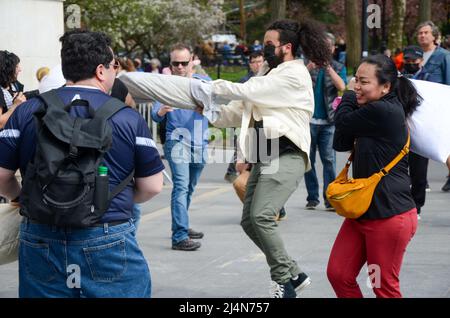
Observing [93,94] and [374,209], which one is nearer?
[93,94]

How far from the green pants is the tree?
83.8ft

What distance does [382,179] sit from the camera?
17.1 feet

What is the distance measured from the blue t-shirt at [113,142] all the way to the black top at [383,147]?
1.42 m

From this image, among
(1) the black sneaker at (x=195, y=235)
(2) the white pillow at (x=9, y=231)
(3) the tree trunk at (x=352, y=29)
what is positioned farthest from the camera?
(3) the tree trunk at (x=352, y=29)

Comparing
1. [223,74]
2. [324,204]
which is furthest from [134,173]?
[223,74]

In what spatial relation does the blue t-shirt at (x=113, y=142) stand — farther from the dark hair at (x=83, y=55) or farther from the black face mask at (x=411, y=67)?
the black face mask at (x=411, y=67)

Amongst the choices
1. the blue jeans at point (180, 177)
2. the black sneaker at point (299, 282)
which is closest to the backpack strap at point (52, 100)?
the black sneaker at point (299, 282)

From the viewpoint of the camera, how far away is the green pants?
249 inches

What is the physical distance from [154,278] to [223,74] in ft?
98.9

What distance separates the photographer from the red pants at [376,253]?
5.18 m

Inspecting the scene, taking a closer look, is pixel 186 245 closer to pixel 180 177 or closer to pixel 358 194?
pixel 180 177

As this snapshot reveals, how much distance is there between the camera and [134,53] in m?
47.8

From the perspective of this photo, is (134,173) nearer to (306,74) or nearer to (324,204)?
(306,74)
